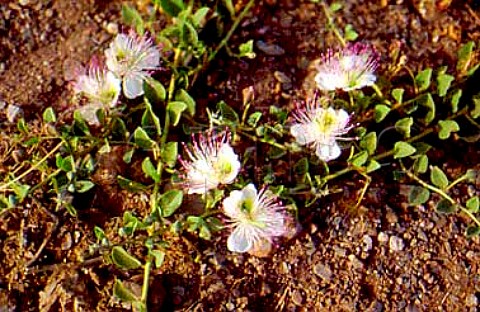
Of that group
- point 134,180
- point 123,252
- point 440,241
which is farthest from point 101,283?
point 440,241

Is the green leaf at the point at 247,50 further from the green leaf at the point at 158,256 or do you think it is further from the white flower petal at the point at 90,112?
the green leaf at the point at 158,256

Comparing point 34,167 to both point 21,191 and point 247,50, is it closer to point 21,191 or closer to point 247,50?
point 21,191

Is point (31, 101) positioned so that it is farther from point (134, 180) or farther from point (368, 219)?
point (368, 219)

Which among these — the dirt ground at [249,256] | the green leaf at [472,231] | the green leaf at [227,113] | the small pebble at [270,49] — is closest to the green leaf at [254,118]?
the green leaf at [227,113]

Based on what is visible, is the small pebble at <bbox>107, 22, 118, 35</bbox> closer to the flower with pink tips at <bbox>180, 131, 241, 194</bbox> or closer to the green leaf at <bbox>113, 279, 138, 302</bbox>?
the flower with pink tips at <bbox>180, 131, 241, 194</bbox>

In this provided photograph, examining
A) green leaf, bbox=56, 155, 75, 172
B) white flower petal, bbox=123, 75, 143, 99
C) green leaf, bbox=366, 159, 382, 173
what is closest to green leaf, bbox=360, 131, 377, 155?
green leaf, bbox=366, 159, 382, 173

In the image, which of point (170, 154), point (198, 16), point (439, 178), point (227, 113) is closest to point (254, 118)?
point (227, 113)
